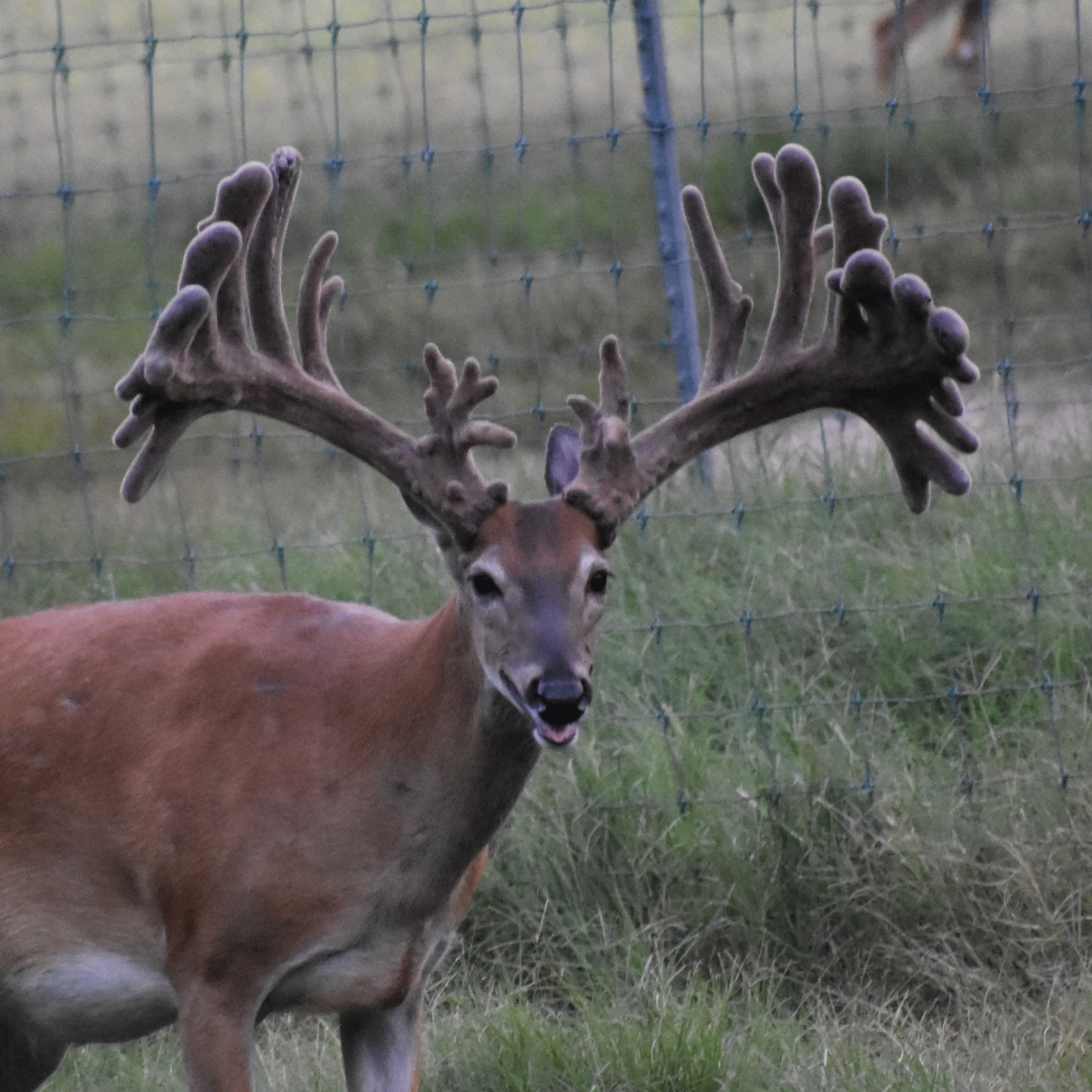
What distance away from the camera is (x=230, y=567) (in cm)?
621

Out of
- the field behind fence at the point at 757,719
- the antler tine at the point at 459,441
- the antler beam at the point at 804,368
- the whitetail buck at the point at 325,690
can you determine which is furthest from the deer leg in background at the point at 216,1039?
the antler beam at the point at 804,368

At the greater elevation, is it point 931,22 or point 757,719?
point 931,22

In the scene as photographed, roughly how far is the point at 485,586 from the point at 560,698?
0.34m

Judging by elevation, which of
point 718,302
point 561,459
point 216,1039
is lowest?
point 216,1039

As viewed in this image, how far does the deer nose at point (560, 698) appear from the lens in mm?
3184

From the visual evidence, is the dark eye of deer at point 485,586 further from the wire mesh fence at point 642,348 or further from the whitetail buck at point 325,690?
the wire mesh fence at point 642,348

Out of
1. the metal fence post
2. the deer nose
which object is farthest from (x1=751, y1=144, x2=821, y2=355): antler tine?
the metal fence post

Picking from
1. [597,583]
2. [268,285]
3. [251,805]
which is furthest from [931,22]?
[251,805]

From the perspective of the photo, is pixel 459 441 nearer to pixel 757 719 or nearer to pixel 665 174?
pixel 757 719

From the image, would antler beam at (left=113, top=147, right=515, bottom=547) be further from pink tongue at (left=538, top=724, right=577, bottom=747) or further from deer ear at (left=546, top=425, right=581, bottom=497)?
pink tongue at (left=538, top=724, right=577, bottom=747)

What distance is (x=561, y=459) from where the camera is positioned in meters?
3.78

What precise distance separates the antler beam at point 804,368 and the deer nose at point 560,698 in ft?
1.28

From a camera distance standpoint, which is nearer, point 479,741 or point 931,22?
point 479,741

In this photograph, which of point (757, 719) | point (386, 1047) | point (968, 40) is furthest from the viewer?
point (968, 40)
